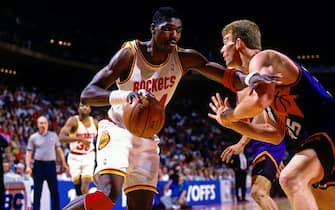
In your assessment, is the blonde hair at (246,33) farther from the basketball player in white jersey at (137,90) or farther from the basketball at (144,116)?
the basketball at (144,116)

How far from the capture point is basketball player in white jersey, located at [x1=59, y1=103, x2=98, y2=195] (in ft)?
30.2

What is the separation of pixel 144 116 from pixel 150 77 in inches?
26.9

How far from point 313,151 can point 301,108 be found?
12.4 inches

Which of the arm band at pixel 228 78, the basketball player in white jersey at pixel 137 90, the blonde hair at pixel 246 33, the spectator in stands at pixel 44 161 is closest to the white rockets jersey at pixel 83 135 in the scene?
the spectator in stands at pixel 44 161

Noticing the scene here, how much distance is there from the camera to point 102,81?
4113mm

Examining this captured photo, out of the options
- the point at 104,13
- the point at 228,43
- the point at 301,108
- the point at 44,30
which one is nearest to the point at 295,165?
the point at 301,108

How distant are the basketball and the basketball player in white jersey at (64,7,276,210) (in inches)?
10.9

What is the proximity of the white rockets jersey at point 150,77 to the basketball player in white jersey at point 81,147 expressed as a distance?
4764 mm

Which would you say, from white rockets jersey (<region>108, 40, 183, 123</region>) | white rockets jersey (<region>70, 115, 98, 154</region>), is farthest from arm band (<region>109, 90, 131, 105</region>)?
white rockets jersey (<region>70, 115, 98, 154</region>)

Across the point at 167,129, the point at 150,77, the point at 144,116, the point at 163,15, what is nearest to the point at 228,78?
the point at 150,77

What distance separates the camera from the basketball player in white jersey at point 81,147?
9203 millimetres

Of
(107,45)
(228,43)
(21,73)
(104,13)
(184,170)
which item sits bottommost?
(184,170)

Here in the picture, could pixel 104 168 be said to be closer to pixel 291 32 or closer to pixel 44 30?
pixel 44 30

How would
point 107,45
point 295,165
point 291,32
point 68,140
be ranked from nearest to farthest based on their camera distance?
point 295,165
point 68,140
point 107,45
point 291,32
